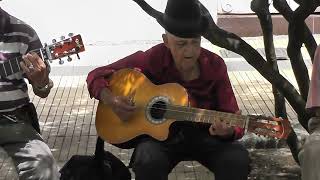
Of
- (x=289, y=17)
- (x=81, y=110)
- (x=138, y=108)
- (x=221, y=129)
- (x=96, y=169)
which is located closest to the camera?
(x=221, y=129)

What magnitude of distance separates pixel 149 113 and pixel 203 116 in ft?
1.14

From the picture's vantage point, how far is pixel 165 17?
360 centimetres

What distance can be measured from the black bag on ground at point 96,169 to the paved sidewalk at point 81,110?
1.19 metres

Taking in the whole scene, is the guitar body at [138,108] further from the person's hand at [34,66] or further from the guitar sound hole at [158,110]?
the person's hand at [34,66]

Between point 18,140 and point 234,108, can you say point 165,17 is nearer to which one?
point 234,108

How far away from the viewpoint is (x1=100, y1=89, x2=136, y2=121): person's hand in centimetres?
354

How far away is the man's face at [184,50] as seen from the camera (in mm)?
3521

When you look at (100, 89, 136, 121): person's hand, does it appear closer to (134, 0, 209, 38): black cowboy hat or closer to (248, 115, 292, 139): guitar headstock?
(134, 0, 209, 38): black cowboy hat

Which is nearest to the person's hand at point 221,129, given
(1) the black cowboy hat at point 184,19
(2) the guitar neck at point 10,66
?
(1) the black cowboy hat at point 184,19

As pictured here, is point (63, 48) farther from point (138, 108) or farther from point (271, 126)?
point (271, 126)

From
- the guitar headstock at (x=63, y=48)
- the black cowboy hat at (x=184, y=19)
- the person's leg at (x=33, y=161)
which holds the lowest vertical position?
the person's leg at (x=33, y=161)

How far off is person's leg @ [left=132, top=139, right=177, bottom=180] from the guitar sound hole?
0.47 ft

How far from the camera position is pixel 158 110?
353cm

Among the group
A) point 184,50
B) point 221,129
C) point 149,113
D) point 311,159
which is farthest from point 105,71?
point 311,159
